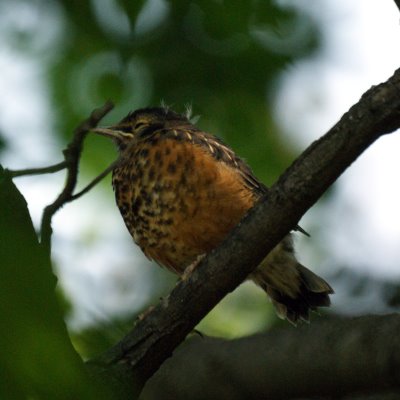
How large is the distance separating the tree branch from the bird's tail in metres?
0.56

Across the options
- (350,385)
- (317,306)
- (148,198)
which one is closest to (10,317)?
(350,385)

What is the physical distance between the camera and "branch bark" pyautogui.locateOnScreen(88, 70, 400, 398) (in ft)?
11.8

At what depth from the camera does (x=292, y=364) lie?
5.49 metres

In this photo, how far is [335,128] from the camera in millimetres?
3674

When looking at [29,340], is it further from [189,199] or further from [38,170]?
[189,199]

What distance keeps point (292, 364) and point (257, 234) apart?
5.92 ft

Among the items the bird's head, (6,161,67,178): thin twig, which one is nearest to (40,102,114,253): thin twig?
(6,161,67,178): thin twig

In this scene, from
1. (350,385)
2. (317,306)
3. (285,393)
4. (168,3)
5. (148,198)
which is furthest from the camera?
(317,306)

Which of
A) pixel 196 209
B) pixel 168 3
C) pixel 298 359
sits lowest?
pixel 298 359

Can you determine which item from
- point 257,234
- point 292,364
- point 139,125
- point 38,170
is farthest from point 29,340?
point 139,125

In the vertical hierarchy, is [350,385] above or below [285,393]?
above

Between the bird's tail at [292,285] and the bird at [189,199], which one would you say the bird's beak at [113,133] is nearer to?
the bird at [189,199]

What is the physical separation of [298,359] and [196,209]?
4.01 feet

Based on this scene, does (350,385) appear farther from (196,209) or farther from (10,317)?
(10,317)
